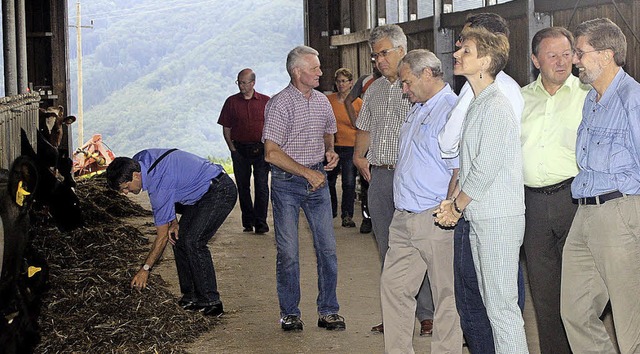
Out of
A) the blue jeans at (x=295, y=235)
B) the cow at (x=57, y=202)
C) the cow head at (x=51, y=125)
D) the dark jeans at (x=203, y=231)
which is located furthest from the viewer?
the cow head at (x=51, y=125)

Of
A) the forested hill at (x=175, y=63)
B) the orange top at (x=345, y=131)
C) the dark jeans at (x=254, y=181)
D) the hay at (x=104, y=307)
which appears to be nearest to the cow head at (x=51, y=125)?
the dark jeans at (x=254, y=181)

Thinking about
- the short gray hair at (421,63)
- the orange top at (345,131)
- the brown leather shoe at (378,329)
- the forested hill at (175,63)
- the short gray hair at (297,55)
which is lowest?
the brown leather shoe at (378,329)

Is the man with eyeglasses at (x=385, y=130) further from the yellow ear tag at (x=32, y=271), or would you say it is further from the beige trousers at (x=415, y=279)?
the yellow ear tag at (x=32, y=271)

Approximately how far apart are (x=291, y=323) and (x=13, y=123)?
3312 millimetres

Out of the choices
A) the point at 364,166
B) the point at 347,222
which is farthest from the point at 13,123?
the point at 347,222

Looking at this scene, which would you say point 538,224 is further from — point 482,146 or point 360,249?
point 360,249

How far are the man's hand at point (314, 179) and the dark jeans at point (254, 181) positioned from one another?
16.5 feet

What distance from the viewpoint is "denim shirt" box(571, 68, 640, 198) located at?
4.95 meters

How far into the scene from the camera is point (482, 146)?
4867 mm

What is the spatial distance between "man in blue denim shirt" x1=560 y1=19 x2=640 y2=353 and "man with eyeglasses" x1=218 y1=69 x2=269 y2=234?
7.19m

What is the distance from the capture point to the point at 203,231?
7.71m

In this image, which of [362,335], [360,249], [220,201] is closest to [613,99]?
[362,335]

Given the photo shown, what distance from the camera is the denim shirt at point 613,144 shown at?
4945 mm

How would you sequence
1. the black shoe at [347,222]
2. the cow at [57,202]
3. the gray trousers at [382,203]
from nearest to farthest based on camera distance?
1. the gray trousers at [382,203]
2. the cow at [57,202]
3. the black shoe at [347,222]
